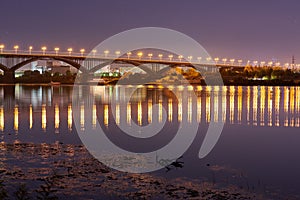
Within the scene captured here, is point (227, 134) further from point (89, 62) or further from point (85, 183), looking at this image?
point (89, 62)

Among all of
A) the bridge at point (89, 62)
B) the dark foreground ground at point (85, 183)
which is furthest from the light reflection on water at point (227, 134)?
the bridge at point (89, 62)

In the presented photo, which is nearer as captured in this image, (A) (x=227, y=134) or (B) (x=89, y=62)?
(A) (x=227, y=134)

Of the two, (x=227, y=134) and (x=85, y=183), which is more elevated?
(x=227, y=134)

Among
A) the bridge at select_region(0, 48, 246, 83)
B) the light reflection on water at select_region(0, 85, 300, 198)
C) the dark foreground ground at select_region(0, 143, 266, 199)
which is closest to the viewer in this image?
the dark foreground ground at select_region(0, 143, 266, 199)

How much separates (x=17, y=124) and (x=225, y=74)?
12999 centimetres

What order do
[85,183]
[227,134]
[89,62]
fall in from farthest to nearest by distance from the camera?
[89,62] → [227,134] → [85,183]

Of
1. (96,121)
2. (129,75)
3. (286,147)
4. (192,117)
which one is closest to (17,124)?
(96,121)

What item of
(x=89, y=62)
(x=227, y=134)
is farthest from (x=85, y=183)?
(x=89, y=62)

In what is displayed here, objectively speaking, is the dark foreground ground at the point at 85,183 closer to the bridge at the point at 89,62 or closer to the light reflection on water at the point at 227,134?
the light reflection on water at the point at 227,134

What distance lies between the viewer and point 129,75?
152 m

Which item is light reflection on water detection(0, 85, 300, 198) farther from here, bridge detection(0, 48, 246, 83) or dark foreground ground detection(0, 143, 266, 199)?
bridge detection(0, 48, 246, 83)

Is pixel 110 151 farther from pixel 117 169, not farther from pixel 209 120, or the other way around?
pixel 209 120

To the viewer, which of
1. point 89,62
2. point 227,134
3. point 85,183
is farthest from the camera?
point 89,62

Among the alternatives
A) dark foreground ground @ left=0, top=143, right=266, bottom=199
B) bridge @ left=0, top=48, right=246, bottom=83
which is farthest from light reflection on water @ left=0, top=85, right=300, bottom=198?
bridge @ left=0, top=48, right=246, bottom=83
